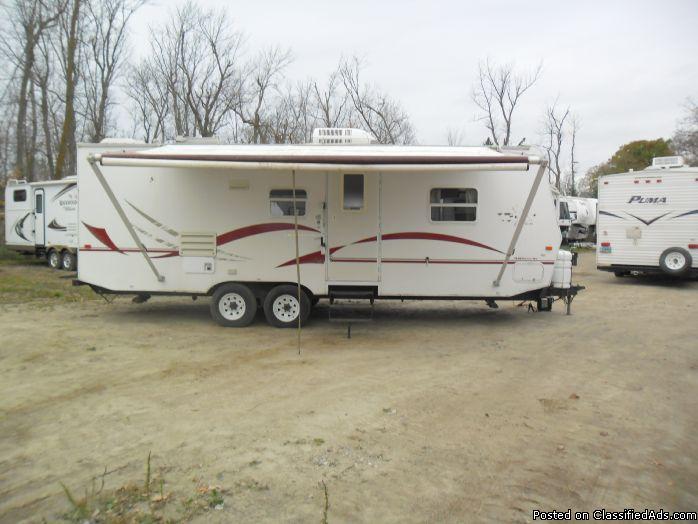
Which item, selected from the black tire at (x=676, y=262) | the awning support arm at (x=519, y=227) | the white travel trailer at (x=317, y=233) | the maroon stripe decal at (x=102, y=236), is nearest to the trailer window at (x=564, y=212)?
the black tire at (x=676, y=262)

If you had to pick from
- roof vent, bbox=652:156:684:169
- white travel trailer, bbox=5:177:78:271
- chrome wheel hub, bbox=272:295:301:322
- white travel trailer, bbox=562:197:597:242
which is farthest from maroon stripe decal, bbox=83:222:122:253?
white travel trailer, bbox=562:197:597:242

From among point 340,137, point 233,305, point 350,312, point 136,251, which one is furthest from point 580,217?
point 136,251

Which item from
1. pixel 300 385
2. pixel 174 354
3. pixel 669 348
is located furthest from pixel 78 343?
pixel 669 348

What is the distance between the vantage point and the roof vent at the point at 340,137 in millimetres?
9594

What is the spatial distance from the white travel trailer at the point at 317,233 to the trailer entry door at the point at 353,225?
0.05ft

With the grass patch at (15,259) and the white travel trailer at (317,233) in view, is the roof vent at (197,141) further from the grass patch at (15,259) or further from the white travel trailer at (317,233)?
the grass patch at (15,259)

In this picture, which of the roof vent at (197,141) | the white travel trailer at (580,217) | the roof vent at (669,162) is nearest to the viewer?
the roof vent at (197,141)

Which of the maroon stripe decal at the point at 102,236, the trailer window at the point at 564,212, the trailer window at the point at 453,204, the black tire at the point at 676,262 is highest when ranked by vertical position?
the trailer window at the point at 564,212

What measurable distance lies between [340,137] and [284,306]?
10.2 feet

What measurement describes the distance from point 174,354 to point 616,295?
10.6 meters

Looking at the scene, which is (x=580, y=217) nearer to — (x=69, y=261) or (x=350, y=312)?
(x=350, y=312)

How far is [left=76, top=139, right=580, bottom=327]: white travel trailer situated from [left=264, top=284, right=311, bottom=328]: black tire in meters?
0.02

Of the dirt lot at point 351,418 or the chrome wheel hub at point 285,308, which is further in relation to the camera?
the chrome wheel hub at point 285,308

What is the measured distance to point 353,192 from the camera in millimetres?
8906
